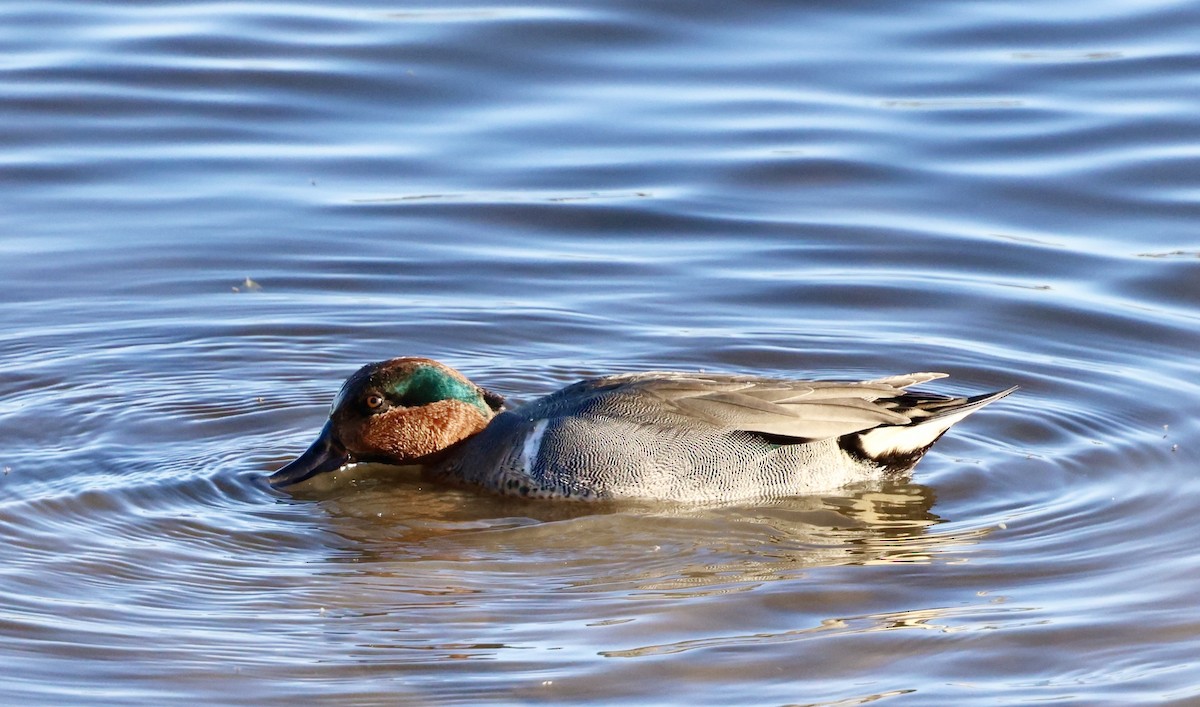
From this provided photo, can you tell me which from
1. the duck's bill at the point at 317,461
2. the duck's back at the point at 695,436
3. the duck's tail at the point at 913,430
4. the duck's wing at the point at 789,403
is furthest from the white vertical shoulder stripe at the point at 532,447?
the duck's tail at the point at 913,430

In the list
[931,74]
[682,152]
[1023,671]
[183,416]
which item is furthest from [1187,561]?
[931,74]

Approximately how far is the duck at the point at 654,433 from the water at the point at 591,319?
134 millimetres

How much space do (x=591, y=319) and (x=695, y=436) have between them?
2.28m

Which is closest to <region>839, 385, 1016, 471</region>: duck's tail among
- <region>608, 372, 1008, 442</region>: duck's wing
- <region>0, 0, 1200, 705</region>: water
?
<region>608, 372, 1008, 442</region>: duck's wing

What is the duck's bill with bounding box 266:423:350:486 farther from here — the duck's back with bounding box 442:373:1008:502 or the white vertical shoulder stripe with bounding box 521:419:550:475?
the white vertical shoulder stripe with bounding box 521:419:550:475

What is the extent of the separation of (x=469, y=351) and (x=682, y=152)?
12.1 ft

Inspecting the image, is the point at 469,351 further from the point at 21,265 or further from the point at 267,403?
the point at 21,265

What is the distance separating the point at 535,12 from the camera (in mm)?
14617

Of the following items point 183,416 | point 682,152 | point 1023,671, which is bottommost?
point 1023,671

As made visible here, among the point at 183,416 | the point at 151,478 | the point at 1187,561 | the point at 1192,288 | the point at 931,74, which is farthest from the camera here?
the point at 931,74

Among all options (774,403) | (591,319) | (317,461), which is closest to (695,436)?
(774,403)

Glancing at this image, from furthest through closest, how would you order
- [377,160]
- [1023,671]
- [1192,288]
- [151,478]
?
1. [377,160]
2. [1192,288]
3. [151,478]
4. [1023,671]

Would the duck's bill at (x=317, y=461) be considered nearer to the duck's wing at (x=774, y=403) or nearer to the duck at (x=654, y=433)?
the duck at (x=654, y=433)

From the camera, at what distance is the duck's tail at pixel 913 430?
7148mm
